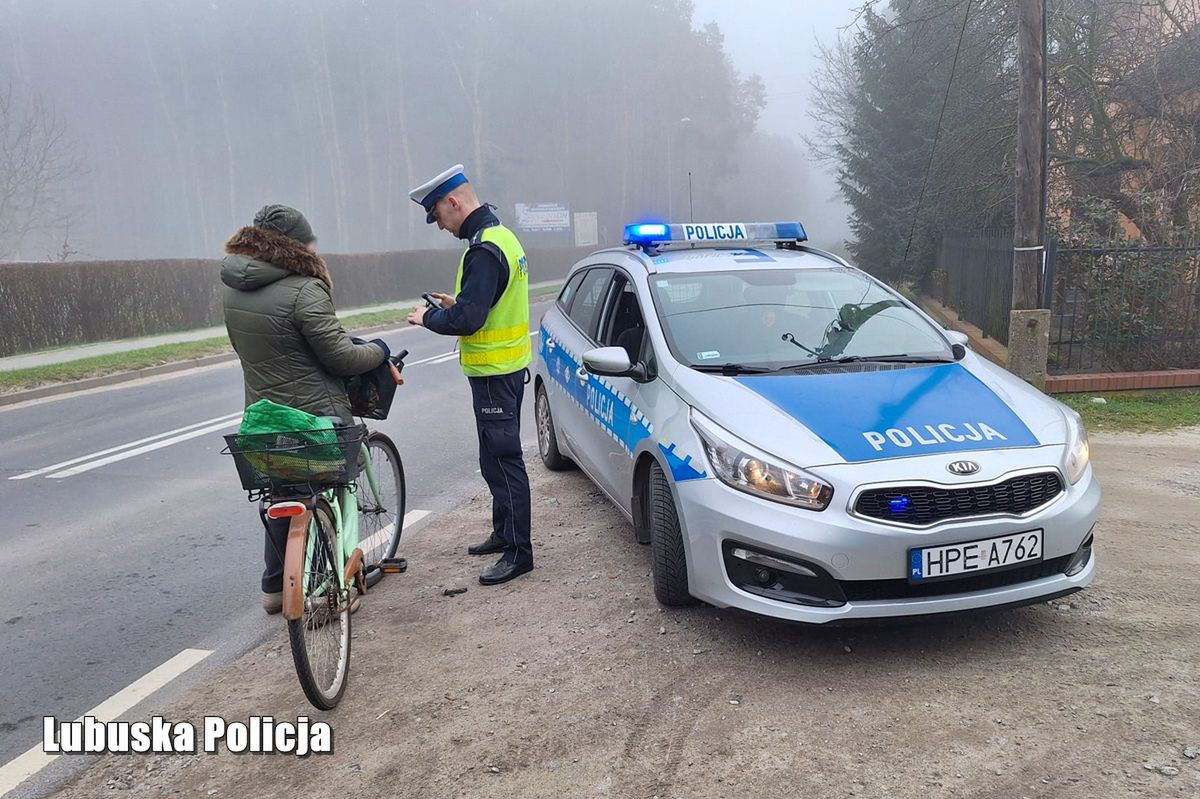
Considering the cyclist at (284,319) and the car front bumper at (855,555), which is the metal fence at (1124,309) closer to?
the car front bumper at (855,555)

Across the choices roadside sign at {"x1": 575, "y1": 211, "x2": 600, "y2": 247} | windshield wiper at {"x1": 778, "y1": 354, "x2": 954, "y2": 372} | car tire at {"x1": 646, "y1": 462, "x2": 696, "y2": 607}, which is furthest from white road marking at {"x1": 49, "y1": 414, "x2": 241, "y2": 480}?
roadside sign at {"x1": 575, "y1": 211, "x2": 600, "y2": 247}

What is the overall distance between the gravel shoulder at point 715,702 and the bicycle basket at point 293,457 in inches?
33.3

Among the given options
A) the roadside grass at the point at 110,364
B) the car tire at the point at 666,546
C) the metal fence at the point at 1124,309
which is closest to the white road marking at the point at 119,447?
the roadside grass at the point at 110,364

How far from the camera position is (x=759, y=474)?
3.55 metres

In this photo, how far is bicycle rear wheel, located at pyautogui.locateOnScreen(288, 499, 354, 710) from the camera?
128 inches

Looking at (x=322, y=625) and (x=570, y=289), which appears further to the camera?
(x=570, y=289)

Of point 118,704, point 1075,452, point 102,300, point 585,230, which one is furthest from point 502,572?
point 585,230

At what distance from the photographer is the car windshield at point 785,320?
445cm

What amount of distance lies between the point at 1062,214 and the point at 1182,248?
5002 millimetres

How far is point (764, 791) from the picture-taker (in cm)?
282

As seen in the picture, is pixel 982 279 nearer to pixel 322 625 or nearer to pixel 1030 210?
pixel 1030 210

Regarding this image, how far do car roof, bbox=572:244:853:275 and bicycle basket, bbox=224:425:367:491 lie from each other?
7.05 ft

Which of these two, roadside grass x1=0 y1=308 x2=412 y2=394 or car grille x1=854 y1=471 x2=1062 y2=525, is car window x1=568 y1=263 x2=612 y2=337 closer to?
car grille x1=854 y1=471 x2=1062 y2=525

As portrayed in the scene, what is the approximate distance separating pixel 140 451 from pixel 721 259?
5.78 meters
